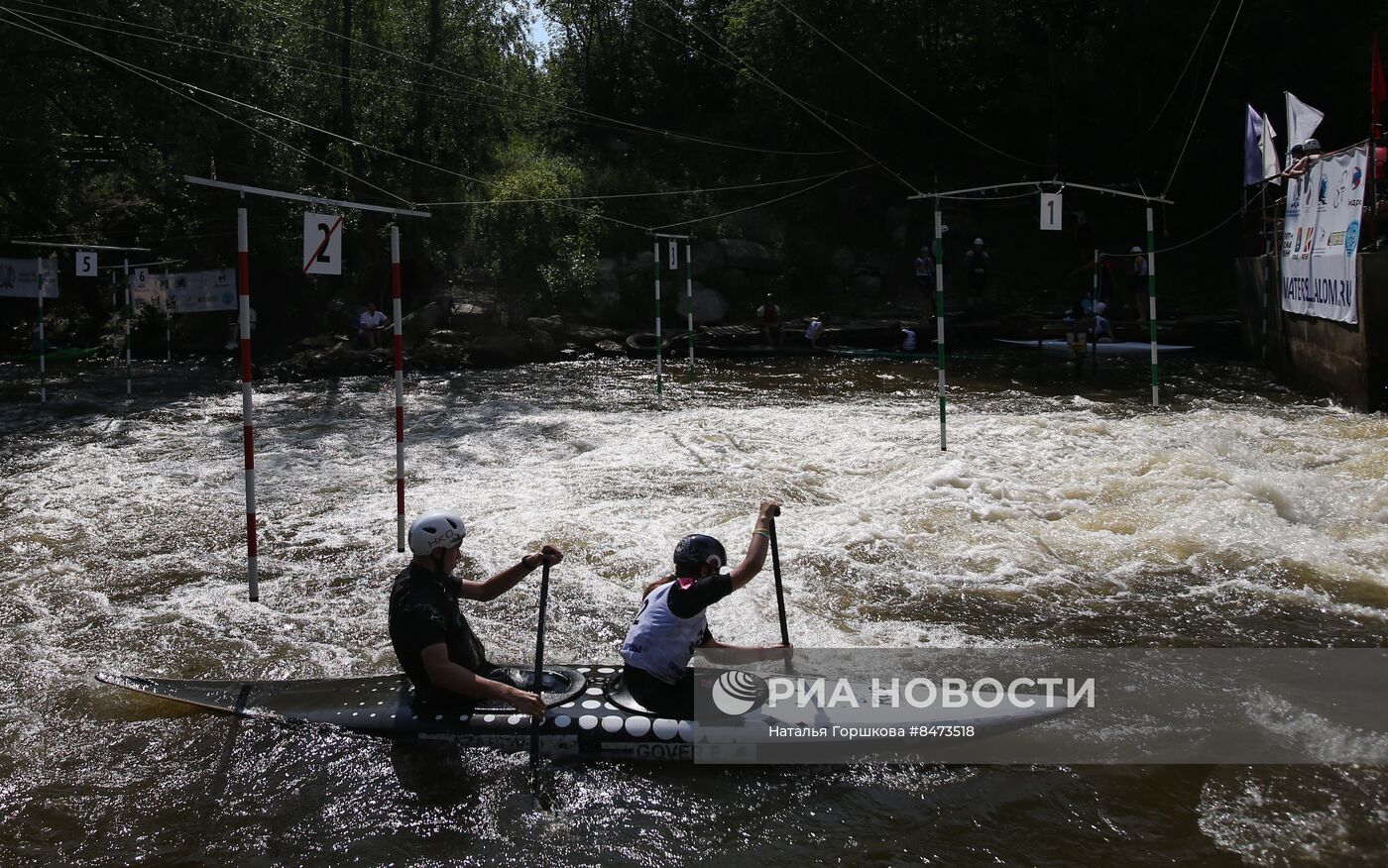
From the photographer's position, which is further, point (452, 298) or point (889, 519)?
point (452, 298)

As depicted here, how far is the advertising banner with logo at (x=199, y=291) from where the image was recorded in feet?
73.7

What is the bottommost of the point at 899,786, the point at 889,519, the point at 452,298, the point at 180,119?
the point at 899,786

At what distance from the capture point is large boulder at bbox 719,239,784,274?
92.8 ft

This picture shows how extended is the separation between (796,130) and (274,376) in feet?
55.4

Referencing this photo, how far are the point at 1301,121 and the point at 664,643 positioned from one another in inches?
550

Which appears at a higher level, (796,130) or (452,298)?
(796,130)

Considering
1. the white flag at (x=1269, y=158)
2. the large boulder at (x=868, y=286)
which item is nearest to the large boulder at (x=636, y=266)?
the large boulder at (x=868, y=286)

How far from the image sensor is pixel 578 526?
952 centimetres

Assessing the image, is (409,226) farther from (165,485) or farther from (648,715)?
(648,715)

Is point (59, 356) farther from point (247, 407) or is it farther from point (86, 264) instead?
point (247, 407)

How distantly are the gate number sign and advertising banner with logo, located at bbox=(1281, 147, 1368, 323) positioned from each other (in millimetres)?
11089

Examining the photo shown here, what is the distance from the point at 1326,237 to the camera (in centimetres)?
1398

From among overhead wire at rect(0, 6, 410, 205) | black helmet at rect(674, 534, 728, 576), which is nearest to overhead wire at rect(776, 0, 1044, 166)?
overhead wire at rect(0, 6, 410, 205)

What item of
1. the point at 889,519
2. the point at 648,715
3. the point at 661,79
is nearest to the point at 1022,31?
the point at 661,79
